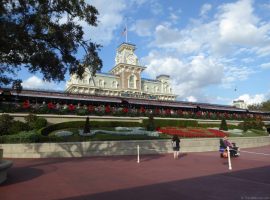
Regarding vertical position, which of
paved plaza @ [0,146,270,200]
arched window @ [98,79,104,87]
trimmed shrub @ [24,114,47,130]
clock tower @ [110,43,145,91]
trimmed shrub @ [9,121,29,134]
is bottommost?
paved plaza @ [0,146,270,200]

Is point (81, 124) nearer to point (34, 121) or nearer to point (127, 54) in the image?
point (34, 121)

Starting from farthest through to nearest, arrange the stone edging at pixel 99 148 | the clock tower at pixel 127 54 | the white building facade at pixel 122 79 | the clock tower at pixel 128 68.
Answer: the clock tower at pixel 127 54
the clock tower at pixel 128 68
the white building facade at pixel 122 79
the stone edging at pixel 99 148

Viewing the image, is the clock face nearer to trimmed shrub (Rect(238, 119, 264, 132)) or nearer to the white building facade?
the white building facade

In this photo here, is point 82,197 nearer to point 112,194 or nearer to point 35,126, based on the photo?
point 112,194

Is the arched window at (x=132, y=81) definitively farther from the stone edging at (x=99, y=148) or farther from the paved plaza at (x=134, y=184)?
the paved plaza at (x=134, y=184)

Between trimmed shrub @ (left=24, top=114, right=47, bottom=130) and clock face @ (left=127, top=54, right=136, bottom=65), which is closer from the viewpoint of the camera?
trimmed shrub @ (left=24, top=114, right=47, bottom=130)

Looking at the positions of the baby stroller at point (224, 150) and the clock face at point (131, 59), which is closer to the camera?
the baby stroller at point (224, 150)

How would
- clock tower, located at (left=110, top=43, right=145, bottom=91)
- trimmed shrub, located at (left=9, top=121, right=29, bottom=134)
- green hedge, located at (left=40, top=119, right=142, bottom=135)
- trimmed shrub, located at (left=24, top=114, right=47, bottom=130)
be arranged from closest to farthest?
trimmed shrub, located at (left=9, top=121, right=29, bottom=134) < green hedge, located at (left=40, top=119, right=142, bottom=135) < trimmed shrub, located at (left=24, top=114, right=47, bottom=130) < clock tower, located at (left=110, top=43, right=145, bottom=91)

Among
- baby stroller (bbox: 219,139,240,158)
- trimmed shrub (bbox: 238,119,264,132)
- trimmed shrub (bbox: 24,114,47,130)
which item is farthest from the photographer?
trimmed shrub (bbox: 238,119,264,132)

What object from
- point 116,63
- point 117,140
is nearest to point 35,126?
point 117,140

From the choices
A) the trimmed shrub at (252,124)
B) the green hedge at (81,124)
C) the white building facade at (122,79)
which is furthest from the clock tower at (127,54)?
the green hedge at (81,124)

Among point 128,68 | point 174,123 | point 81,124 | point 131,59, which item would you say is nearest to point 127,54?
point 131,59

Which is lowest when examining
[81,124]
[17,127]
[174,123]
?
[17,127]

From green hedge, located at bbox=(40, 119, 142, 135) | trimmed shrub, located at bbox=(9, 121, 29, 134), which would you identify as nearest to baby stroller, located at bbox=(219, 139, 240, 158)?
green hedge, located at bbox=(40, 119, 142, 135)
